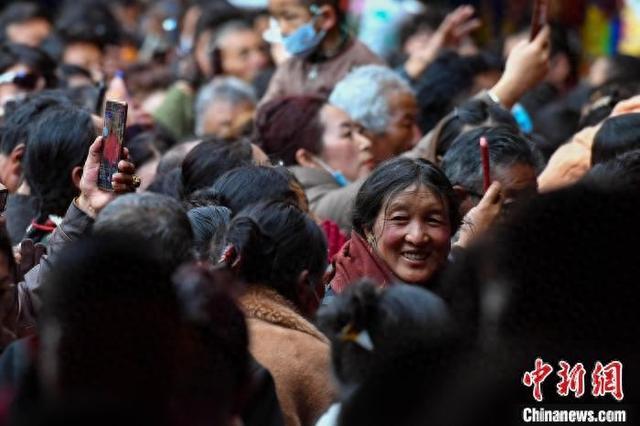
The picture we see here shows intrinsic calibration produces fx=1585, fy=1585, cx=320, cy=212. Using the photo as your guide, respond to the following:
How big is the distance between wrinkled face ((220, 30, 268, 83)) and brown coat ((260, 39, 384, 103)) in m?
3.37

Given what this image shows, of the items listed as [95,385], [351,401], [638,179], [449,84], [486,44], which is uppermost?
[95,385]

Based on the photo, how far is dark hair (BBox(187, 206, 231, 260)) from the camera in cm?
496

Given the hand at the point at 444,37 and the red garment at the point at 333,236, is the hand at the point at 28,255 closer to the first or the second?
the red garment at the point at 333,236

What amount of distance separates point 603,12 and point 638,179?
954 centimetres

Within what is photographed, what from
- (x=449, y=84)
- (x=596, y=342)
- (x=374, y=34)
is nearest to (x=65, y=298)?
(x=596, y=342)

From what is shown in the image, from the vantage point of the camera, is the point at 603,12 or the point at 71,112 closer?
the point at 71,112

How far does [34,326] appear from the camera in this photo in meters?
4.84

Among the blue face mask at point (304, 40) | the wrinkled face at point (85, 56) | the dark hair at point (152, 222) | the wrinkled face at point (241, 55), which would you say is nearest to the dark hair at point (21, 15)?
the wrinkled face at point (85, 56)

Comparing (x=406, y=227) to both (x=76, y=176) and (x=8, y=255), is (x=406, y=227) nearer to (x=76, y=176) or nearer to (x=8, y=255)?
(x=76, y=176)

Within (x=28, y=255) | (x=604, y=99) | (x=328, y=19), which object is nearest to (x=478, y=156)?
(x=28, y=255)

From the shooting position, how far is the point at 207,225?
17.2 ft

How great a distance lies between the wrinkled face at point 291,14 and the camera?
9.58 metres

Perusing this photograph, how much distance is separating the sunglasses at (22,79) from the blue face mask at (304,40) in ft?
Answer: 5.04

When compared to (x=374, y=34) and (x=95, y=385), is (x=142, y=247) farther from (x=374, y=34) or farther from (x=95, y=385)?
(x=374, y=34)
